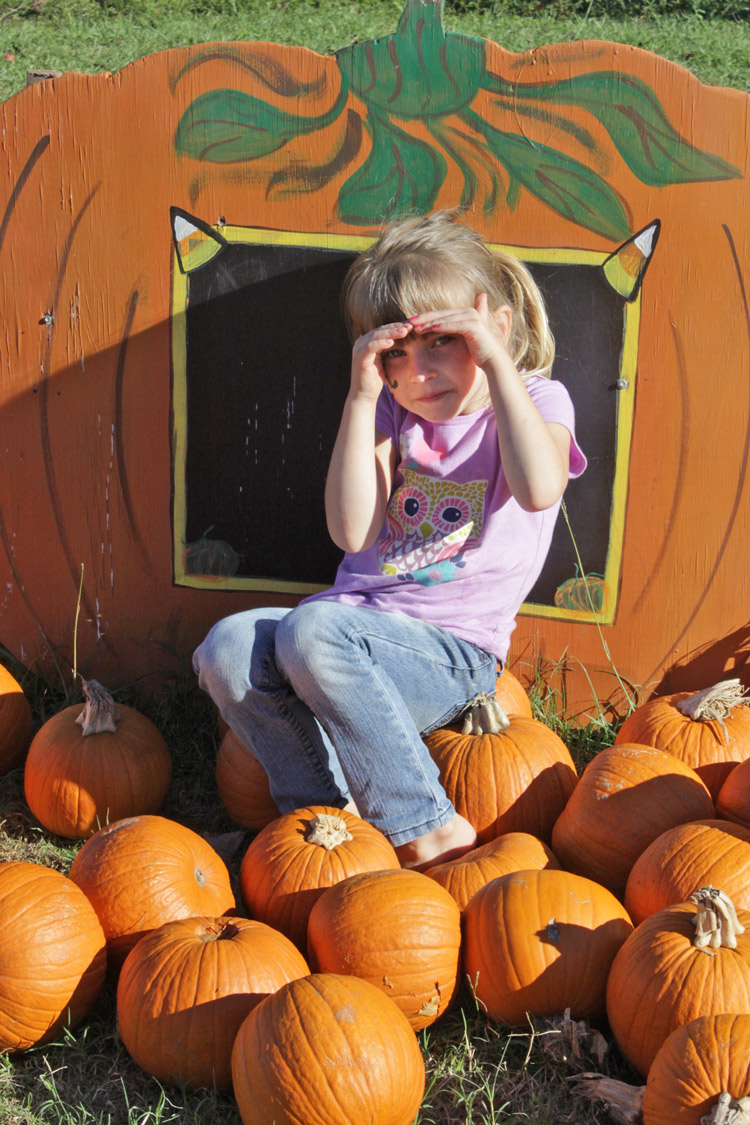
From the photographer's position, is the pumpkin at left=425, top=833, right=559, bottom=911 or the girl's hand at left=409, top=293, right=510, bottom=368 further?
the girl's hand at left=409, top=293, right=510, bottom=368

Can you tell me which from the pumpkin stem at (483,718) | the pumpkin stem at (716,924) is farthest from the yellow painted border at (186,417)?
the pumpkin stem at (716,924)

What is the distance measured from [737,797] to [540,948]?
815 mm

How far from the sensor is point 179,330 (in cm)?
345

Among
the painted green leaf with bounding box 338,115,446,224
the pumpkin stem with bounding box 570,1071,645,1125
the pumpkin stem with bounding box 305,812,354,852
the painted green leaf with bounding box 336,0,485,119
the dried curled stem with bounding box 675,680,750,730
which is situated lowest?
the pumpkin stem with bounding box 570,1071,645,1125

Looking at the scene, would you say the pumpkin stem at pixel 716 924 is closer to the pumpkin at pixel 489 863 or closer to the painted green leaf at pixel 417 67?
the pumpkin at pixel 489 863

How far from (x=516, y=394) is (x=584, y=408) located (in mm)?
805

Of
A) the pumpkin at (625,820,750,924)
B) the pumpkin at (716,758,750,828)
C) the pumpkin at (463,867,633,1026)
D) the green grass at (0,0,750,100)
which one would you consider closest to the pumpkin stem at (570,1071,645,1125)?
the pumpkin at (463,867,633,1026)

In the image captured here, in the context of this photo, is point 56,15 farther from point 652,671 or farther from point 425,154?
point 652,671

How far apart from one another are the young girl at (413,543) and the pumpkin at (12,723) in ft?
2.94

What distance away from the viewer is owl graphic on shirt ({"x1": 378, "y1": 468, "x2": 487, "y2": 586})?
290cm

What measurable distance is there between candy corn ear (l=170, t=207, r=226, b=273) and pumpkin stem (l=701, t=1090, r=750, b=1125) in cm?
286

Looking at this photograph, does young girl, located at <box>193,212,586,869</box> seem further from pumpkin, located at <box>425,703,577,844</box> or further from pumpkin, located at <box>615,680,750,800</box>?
pumpkin, located at <box>615,680,750,800</box>

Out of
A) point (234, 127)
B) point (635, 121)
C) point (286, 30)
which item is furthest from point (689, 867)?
point (286, 30)

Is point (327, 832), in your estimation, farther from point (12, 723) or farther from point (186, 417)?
point (186, 417)
